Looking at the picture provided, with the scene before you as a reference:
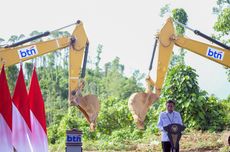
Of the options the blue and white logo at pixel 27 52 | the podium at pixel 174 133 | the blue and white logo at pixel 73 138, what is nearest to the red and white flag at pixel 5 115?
the blue and white logo at pixel 73 138

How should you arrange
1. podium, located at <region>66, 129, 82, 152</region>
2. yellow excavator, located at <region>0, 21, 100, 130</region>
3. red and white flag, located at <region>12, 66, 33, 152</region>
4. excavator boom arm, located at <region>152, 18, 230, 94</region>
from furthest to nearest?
excavator boom arm, located at <region>152, 18, 230, 94</region> < yellow excavator, located at <region>0, 21, 100, 130</region> < podium, located at <region>66, 129, 82, 152</region> < red and white flag, located at <region>12, 66, 33, 152</region>

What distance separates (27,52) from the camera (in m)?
11.6

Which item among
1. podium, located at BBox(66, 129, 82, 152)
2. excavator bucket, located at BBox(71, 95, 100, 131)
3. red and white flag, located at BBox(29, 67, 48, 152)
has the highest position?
excavator bucket, located at BBox(71, 95, 100, 131)

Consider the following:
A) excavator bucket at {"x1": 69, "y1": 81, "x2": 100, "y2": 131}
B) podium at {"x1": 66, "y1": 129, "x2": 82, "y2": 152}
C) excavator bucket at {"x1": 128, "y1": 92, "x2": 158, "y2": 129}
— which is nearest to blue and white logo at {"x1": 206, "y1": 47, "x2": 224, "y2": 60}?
excavator bucket at {"x1": 128, "y1": 92, "x2": 158, "y2": 129}

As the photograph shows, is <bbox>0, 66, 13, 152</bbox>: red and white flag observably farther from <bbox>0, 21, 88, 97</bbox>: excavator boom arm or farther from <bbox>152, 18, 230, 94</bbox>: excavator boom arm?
<bbox>152, 18, 230, 94</bbox>: excavator boom arm

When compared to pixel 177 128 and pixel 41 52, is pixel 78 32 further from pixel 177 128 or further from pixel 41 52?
pixel 177 128

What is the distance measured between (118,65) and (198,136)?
41366 millimetres

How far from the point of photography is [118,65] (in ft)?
189

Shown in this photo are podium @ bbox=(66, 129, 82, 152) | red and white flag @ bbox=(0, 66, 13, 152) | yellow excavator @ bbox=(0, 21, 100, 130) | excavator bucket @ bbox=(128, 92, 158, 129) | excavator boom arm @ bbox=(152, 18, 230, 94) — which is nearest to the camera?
red and white flag @ bbox=(0, 66, 13, 152)

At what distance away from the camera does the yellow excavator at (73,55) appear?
37.5ft

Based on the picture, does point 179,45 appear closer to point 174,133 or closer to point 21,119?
point 174,133

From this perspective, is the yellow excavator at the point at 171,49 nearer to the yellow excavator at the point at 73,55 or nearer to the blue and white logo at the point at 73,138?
the yellow excavator at the point at 73,55

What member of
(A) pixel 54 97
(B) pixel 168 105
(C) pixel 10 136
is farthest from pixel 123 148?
(A) pixel 54 97

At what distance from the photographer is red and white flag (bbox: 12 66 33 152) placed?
8281mm
